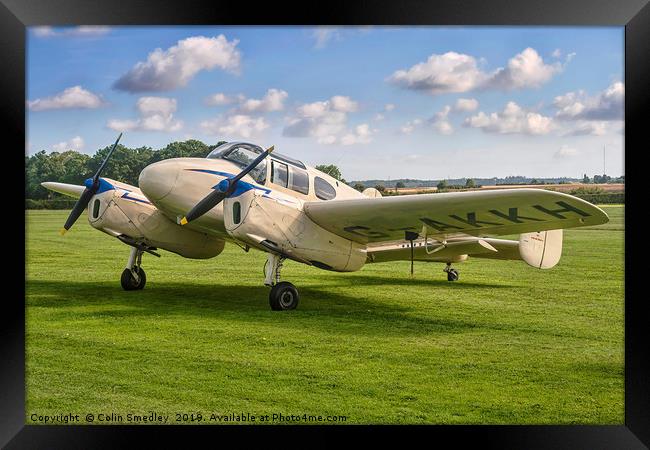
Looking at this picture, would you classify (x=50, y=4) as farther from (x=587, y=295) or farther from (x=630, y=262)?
(x=587, y=295)

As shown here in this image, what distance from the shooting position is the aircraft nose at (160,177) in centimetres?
809

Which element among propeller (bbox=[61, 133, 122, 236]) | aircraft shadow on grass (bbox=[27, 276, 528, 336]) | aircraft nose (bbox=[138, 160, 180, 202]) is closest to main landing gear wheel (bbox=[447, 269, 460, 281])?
aircraft shadow on grass (bbox=[27, 276, 528, 336])

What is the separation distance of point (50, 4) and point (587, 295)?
25.6 feet

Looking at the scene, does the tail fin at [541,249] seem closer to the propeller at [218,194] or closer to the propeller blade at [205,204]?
the propeller at [218,194]

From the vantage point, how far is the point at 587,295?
866 cm

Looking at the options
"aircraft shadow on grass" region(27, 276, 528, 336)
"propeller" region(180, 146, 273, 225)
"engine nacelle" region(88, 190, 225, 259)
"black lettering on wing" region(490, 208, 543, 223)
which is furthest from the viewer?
"engine nacelle" region(88, 190, 225, 259)

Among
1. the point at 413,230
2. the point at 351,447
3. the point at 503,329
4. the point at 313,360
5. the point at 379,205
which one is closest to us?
the point at 351,447

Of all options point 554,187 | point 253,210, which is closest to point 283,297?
point 253,210

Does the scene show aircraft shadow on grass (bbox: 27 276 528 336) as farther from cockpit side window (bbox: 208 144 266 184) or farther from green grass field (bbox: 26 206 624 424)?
cockpit side window (bbox: 208 144 266 184)

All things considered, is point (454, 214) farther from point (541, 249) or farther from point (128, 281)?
point (128, 281)

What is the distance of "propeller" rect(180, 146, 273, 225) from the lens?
24.9ft

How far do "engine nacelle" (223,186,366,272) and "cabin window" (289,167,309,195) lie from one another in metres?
0.40

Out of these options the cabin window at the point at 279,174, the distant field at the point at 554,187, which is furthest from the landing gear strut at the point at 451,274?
the cabin window at the point at 279,174

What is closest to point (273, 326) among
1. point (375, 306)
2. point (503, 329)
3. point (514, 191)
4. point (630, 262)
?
point (375, 306)
